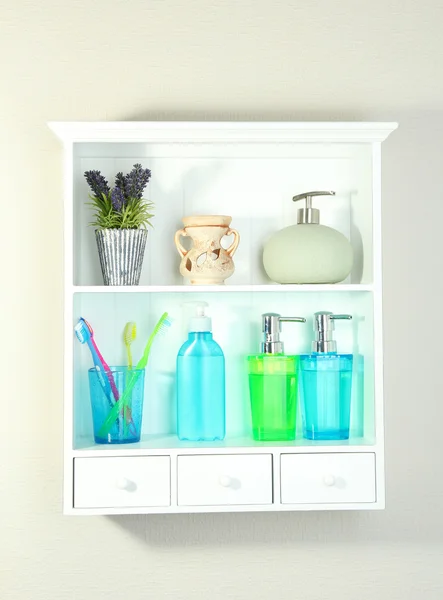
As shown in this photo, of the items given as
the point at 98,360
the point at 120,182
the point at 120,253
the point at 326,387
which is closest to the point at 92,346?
the point at 98,360

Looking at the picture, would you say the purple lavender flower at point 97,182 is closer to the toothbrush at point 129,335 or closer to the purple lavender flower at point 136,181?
the purple lavender flower at point 136,181

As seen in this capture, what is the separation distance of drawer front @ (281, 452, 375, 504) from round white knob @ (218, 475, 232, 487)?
0.25 ft

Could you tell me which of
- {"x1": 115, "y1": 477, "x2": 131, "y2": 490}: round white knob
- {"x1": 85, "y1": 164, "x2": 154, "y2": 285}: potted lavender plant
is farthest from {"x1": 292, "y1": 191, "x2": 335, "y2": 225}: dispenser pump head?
{"x1": 115, "y1": 477, "x2": 131, "y2": 490}: round white knob

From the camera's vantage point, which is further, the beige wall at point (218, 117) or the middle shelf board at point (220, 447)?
the beige wall at point (218, 117)

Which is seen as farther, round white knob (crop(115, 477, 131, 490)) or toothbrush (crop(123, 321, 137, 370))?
toothbrush (crop(123, 321, 137, 370))

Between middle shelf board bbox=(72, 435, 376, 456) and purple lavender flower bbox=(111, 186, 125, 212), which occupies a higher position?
purple lavender flower bbox=(111, 186, 125, 212)

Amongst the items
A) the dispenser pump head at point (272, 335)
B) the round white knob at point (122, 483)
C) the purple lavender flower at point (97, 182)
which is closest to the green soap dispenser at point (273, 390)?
the dispenser pump head at point (272, 335)

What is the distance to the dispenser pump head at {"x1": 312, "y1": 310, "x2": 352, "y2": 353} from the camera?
3.99 ft

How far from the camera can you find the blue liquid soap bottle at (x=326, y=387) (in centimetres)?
121

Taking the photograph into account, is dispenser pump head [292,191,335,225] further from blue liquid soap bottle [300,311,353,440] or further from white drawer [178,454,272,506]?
white drawer [178,454,272,506]

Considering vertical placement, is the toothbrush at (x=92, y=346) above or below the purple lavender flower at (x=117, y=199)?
below

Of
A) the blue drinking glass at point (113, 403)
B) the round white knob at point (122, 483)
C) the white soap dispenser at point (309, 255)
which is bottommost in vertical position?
the round white knob at point (122, 483)

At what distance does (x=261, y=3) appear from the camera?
1331 mm

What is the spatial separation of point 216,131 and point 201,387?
1.22 ft
